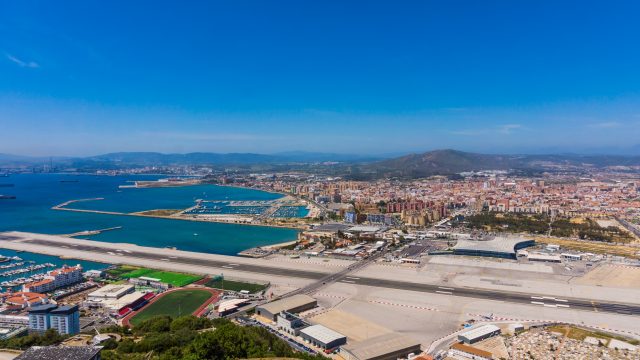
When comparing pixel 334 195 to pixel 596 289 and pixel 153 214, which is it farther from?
pixel 596 289

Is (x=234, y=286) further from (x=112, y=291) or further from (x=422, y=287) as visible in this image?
(x=422, y=287)

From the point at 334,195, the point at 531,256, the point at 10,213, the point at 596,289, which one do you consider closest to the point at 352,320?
the point at 596,289

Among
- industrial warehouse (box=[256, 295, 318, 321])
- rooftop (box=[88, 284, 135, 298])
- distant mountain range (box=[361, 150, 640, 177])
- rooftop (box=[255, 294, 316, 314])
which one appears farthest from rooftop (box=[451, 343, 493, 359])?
distant mountain range (box=[361, 150, 640, 177])

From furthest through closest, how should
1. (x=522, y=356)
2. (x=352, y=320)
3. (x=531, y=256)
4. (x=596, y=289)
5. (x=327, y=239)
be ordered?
(x=327, y=239)
(x=531, y=256)
(x=596, y=289)
(x=352, y=320)
(x=522, y=356)

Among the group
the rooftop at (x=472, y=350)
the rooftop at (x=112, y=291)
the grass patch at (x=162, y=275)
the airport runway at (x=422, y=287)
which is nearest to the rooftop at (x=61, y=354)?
the rooftop at (x=112, y=291)

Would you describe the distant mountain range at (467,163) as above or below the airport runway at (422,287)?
above

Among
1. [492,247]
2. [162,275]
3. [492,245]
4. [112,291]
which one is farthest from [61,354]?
[492,245]

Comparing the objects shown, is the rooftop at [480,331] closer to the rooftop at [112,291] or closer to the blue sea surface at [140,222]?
the rooftop at [112,291]
